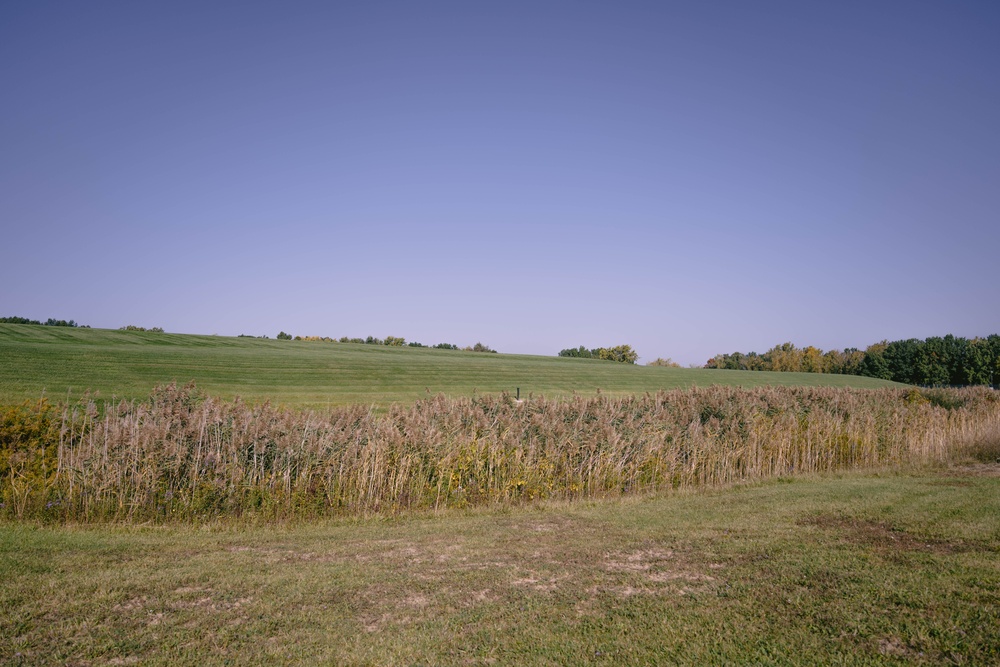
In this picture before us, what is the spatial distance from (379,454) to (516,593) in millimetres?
5910

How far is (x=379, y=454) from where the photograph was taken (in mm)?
11266

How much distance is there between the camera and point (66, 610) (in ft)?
17.2

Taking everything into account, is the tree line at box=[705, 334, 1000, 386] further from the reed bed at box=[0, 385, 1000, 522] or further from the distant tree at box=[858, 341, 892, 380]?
the reed bed at box=[0, 385, 1000, 522]

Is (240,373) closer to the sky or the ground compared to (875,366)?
closer to the ground

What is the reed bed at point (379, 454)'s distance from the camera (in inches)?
392

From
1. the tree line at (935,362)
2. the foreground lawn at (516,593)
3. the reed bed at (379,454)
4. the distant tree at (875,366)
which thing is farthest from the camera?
the distant tree at (875,366)

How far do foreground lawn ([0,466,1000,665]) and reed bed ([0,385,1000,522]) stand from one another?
105cm

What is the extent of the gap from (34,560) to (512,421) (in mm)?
9149

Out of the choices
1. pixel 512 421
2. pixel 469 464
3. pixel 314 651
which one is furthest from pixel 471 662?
pixel 512 421

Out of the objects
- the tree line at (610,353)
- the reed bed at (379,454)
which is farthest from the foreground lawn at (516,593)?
the tree line at (610,353)

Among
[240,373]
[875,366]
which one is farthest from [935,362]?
[240,373]

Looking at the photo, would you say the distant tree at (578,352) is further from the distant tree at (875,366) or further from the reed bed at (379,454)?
the reed bed at (379,454)

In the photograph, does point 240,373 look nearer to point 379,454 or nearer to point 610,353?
point 379,454

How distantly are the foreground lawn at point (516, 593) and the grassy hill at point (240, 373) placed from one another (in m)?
9.95
